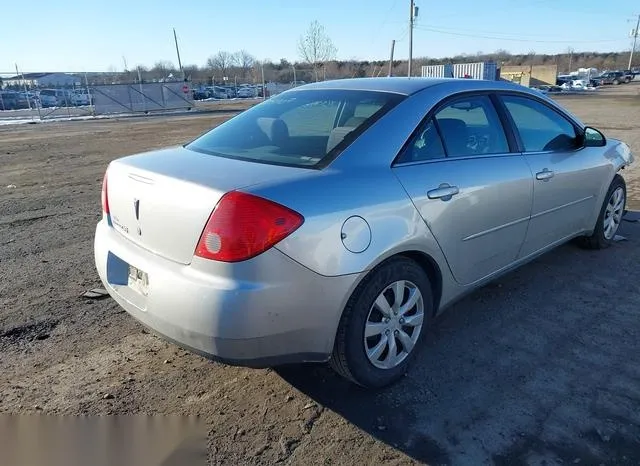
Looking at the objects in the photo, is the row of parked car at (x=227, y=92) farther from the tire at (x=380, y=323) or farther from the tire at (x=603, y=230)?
the tire at (x=380, y=323)

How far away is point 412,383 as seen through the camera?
287 centimetres

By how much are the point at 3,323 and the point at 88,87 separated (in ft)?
101

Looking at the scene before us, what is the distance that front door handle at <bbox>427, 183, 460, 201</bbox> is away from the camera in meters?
2.81

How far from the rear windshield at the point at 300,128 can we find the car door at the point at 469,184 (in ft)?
1.09

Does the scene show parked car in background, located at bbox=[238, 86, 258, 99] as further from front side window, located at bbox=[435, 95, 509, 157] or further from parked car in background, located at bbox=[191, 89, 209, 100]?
front side window, located at bbox=[435, 95, 509, 157]

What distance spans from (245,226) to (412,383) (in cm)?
142

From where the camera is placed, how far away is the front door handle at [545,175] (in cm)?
365

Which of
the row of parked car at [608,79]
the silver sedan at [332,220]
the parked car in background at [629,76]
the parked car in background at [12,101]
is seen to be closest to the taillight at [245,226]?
the silver sedan at [332,220]

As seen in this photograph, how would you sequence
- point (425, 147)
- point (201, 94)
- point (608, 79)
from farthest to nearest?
point (608, 79), point (201, 94), point (425, 147)

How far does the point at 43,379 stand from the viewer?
2.91m

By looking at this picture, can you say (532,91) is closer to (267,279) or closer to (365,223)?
(365,223)

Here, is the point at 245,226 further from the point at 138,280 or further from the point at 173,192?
the point at 138,280

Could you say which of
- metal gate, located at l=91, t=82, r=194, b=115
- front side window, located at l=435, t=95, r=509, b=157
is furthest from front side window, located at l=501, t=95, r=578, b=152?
metal gate, located at l=91, t=82, r=194, b=115

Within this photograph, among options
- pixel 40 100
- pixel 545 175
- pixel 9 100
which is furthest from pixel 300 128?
pixel 9 100
